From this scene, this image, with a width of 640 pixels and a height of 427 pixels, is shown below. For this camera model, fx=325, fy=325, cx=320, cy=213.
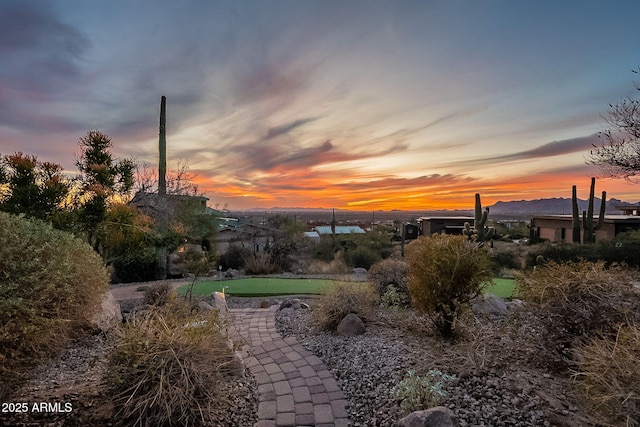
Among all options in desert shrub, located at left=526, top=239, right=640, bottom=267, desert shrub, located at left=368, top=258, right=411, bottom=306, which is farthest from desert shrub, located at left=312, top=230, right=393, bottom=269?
desert shrub, located at left=368, top=258, right=411, bottom=306

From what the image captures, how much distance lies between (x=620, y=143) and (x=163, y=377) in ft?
41.8

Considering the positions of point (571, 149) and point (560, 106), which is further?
point (571, 149)

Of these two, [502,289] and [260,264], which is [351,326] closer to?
[502,289]

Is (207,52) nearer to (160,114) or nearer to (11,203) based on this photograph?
(11,203)

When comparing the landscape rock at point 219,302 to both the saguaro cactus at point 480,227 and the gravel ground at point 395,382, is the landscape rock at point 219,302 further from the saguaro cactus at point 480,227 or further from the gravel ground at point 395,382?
the saguaro cactus at point 480,227

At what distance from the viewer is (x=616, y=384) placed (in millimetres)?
2051

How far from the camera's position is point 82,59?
668cm

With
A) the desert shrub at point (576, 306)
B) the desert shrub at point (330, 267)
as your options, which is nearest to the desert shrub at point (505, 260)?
the desert shrub at point (330, 267)

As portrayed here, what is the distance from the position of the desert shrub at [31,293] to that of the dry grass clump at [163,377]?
0.82m

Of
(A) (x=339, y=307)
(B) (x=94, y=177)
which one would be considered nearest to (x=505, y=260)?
(A) (x=339, y=307)

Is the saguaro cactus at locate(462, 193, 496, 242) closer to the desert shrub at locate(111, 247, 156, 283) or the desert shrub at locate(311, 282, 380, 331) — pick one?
the desert shrub at locate(311, 282, 380, 331)

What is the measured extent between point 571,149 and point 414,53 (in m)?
6.35

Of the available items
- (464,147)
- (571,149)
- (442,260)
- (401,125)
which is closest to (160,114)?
(401,125)

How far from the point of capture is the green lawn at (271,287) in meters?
8.27
